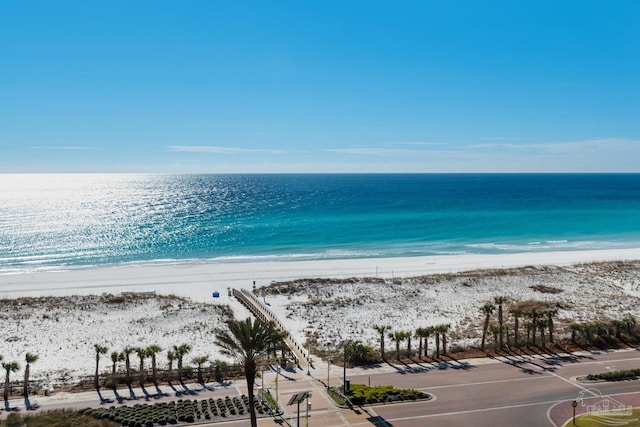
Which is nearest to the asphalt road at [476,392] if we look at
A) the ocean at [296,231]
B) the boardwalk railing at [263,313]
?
the boardwalk railing at [263,313]

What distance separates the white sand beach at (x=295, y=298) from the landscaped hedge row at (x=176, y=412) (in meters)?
8.55

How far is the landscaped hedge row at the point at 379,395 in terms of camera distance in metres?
28.9

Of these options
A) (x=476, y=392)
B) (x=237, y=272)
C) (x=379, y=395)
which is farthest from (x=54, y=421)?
(x=237, y=272)

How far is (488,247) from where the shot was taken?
88.0 m

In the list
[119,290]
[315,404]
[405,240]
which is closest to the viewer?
[315,404]

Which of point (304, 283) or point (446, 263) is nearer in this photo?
point (304, 283)

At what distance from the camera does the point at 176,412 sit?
27.2 m

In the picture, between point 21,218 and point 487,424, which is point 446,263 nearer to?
point 487,424

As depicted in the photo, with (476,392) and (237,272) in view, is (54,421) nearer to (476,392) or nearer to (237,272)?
(476,392)

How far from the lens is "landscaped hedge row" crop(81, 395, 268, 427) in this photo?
26.1 meters

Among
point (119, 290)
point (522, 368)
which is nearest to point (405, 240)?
point (119, 290)

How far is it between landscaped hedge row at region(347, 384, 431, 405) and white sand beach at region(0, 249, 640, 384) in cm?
1056

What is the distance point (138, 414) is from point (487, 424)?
19.1m

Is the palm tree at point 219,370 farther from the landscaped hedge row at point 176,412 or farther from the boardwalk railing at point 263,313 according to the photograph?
the boardwalk railing at point 263,313
